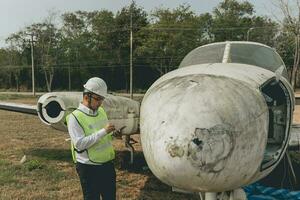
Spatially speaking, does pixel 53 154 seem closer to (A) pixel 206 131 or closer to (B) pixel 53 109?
(B) pixel 53 109

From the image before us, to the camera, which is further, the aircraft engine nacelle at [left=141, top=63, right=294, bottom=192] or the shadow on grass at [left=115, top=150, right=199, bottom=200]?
the shadow on grass at [left=115, top=150, right=199, bottom=200]

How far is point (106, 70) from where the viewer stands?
56.0 m

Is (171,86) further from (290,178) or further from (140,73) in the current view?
(140,73)

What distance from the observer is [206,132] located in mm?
3793

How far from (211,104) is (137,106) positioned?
4.23 metres

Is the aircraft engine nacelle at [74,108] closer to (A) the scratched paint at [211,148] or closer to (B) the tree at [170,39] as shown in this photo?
(A) the scratched paint at [211,148]

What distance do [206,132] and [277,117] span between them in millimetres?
1939

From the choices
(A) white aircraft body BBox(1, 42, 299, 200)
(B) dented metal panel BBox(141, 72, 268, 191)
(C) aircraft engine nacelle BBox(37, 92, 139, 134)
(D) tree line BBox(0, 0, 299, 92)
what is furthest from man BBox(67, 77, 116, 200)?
(D) tree line BBox(0, 0, 299, 92)

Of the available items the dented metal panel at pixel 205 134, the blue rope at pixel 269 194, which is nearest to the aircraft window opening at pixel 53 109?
the blue rope at pixel 269 194

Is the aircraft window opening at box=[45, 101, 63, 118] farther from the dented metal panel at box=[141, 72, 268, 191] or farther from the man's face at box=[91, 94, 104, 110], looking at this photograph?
the dented metal panel at box=[141, 72, 268, 191]

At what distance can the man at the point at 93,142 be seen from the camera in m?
5.24

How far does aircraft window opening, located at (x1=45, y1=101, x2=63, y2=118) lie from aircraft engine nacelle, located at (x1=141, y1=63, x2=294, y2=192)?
384cm

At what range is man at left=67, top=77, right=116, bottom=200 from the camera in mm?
5242

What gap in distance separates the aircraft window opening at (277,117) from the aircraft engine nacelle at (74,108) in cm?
284
